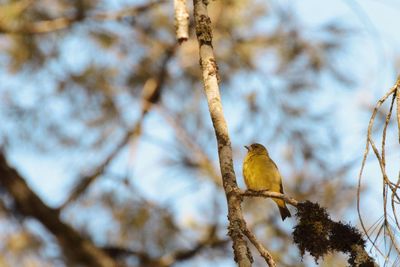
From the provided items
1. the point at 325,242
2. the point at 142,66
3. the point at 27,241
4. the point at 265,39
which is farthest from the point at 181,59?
the point at 325,242

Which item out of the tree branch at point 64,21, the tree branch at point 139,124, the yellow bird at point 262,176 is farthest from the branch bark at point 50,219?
the yellow bird at point 262,176

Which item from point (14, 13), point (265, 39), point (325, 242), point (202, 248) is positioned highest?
point (265, 39)

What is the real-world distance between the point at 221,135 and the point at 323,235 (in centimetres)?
47

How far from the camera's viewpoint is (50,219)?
5.95 meters

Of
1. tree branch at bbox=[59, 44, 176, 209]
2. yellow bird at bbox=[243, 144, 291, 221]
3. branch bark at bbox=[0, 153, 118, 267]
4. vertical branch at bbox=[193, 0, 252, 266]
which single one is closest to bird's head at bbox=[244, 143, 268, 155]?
yellow bird at bbox=[243, 144, 291, 221]

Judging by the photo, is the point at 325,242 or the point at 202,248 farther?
the point at 202,248

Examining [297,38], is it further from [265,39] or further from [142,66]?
[142,66]

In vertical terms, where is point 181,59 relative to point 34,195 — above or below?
above

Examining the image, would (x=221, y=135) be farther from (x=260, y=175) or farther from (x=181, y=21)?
(x=260, y=175)

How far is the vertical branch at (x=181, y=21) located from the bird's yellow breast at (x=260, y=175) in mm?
1328

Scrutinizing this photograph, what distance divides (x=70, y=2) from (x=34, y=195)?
179cm

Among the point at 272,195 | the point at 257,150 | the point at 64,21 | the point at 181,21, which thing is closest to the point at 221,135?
the point at 272,195

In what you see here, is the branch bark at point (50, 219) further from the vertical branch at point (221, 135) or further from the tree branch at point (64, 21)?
the vertical branch at point (221, 135)

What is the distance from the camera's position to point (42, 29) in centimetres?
601
